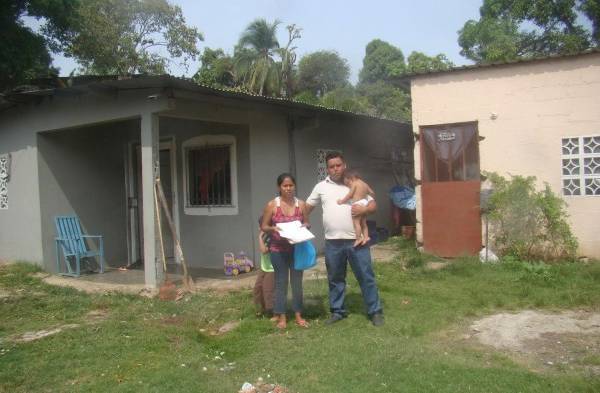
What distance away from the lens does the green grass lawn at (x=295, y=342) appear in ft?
12.2

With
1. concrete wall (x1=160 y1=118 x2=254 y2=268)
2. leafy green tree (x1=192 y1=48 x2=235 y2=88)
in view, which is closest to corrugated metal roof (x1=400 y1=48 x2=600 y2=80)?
concrete wall (x1=160 y1=118 x2=254 y2=268)

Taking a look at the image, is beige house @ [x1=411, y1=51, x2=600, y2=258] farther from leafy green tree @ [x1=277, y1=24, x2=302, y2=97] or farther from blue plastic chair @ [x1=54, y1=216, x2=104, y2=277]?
leafy green tree @ [x1=277, y1=24, x2=302, y2=97]

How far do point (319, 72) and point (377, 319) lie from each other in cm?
2493

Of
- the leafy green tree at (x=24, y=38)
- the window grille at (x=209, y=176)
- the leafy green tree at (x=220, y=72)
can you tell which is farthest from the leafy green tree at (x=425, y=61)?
the window grille at (x=209, y=176)

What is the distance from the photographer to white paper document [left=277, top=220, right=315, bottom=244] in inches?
189

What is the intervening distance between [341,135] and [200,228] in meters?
3.66

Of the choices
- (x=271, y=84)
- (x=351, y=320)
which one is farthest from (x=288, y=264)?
(x=271, y=84)

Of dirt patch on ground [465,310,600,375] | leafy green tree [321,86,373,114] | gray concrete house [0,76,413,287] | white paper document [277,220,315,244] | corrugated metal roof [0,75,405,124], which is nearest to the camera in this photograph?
dirt patch on ground [465,310,600,375]

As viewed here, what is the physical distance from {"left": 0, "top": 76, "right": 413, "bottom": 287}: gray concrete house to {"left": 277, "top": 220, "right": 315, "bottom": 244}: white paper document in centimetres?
283

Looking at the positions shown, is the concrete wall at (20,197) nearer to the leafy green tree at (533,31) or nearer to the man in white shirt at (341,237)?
the man in white shirt at (341,237)

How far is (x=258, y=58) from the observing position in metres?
26.9

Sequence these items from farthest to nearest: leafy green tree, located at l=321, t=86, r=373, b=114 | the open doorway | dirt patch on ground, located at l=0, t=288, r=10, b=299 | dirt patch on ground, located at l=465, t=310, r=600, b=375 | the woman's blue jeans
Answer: leafy green tree, located at l=321, t=86, r=373, b=114 < the open doorway < dirt patch on ground, located at l=0, t=288, r=10, b=299 < the woman's blue jeans < dirt patch on ground, located at l=465, t=310, r=600, b=375

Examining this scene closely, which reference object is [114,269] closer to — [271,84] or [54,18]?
[54,18]

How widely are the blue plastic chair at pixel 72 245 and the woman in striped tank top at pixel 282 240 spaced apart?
14.9 feet
